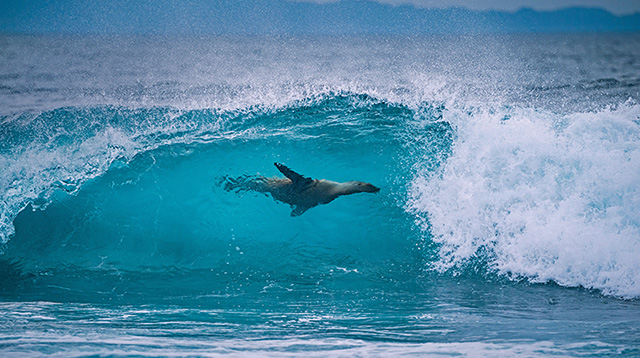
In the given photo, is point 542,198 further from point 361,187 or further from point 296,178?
point 296,178

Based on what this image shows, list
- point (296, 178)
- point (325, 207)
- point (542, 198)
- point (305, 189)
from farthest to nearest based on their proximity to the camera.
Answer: point (325, 207) < point (542, 198) < point (305, 189) < point (296, 178)

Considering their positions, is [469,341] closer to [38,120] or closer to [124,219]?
[124,219]

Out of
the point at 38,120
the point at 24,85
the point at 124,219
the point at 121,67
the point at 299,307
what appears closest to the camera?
the point at 299,307

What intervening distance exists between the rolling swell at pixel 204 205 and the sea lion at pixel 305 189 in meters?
0.60

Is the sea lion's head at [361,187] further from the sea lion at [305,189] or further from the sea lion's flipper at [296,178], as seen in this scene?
the sea lion's flipper at [296,178]

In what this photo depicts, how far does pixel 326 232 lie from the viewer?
230 inches

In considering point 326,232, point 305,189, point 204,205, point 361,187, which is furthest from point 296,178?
point 204,205

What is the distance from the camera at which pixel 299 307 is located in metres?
4.21

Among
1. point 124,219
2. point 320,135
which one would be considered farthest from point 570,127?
point 124,219

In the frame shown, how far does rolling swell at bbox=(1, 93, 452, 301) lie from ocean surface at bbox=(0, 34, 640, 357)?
0.08ft

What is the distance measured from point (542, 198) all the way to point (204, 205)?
369 cm

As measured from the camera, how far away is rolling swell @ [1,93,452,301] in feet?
16.8

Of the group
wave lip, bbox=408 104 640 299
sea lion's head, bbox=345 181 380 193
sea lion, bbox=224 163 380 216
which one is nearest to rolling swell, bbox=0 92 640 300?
wave lip, bbox=408 104 640 299

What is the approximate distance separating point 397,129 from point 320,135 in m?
1.00
